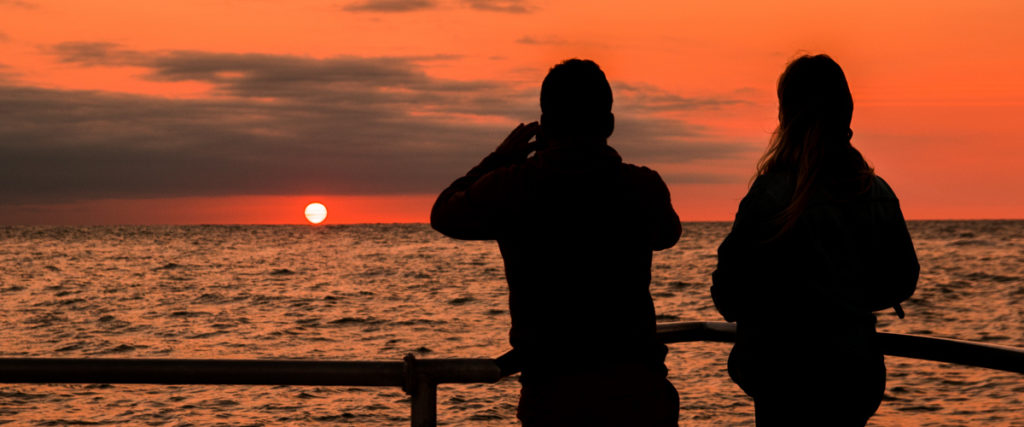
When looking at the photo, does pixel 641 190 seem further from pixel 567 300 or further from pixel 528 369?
pixel 528 369

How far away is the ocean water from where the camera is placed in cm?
1521

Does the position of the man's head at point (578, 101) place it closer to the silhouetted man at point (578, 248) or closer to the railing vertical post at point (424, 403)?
the silhouetted man at point (578, 248)

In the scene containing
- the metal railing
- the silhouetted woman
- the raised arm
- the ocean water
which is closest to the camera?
the raised arm

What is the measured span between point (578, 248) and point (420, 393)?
60 centimetres

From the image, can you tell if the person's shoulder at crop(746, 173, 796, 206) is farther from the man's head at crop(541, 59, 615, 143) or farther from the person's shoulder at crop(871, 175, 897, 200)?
the man's head at crop(541, 59, 615, 143)

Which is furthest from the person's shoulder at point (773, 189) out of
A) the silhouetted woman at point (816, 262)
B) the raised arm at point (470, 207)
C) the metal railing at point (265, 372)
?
the metal railing at point (265, 372)

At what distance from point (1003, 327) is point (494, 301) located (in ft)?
58.3

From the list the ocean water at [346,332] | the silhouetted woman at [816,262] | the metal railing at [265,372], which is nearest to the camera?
the metal railing at [265,372]

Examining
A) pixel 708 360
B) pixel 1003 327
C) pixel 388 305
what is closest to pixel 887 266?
pixel 708 360

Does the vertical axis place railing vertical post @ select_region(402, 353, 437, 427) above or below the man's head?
below

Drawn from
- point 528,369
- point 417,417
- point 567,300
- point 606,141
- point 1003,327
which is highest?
point 606,141

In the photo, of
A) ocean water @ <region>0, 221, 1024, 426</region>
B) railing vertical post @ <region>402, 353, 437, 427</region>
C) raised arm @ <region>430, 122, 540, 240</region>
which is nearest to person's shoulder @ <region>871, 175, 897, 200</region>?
raised arm @ <region>430, 122, 540, 240</region>

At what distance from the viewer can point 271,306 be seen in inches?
1447

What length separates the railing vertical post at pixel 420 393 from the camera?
2.46 meters
